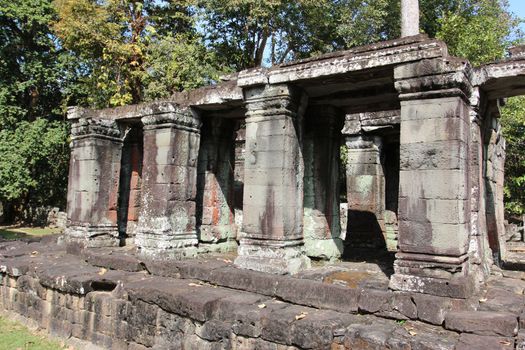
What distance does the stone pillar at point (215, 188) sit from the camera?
9.31 meters

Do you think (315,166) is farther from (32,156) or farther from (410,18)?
(32,156)

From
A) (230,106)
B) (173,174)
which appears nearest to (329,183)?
(230,106)

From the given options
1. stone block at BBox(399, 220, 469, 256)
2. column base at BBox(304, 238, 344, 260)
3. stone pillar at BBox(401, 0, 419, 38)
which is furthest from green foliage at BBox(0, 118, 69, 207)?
stone block at BBox(399, 220, 469, 256)

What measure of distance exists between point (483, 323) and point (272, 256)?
3170 mm

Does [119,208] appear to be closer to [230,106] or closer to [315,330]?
[230,106]

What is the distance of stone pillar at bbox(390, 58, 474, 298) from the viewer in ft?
17.1

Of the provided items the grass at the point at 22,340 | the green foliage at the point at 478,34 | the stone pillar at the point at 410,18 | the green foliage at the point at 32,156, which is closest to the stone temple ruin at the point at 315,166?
the grass at the point at 22,340

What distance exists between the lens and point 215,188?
31.2 ft

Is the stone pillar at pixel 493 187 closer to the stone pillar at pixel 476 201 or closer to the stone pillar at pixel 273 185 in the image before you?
the stone pillar at pixel 476 201

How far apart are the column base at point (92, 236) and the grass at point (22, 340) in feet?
6.90

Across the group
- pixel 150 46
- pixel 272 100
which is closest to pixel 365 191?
pixel 272 100

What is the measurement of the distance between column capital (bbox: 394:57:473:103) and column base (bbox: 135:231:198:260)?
4921mm

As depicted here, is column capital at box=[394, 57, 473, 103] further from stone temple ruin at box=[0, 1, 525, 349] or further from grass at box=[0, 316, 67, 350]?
grass at box=[0, 316, 67, 350]

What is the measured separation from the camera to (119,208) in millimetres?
10789
